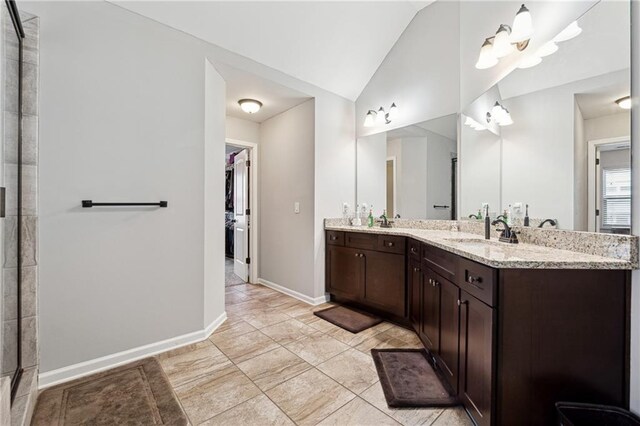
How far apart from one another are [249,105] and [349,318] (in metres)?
2.62

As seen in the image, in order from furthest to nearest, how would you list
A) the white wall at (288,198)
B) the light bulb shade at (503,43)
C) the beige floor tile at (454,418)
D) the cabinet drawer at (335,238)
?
the white wall at (288,198), the cabinet drawer at (335,238), the light bulb shade at (503,43), the beige floor tile at (454,418)

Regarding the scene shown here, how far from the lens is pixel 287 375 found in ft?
6.42

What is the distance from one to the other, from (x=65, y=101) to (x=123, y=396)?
1.88 metres

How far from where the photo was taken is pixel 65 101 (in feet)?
6.20

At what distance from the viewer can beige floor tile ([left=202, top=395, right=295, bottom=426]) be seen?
153cm

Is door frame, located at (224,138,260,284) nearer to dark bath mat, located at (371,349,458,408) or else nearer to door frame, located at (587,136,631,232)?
dark bath mat, located at (371,349,458,408)

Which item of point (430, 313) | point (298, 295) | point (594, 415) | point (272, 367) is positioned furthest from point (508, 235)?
point (298, 295)

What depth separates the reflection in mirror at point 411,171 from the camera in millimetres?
2941

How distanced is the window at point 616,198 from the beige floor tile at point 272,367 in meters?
1.96

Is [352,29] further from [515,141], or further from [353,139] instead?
[515,141]

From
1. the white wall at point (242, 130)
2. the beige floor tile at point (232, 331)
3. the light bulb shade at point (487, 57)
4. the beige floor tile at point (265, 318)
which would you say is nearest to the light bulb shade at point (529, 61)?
the light bulb shade at point (487, 57)

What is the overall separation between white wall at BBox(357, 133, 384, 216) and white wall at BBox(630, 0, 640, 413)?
213 centimetres

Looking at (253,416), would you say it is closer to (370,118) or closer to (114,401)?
(114,401)

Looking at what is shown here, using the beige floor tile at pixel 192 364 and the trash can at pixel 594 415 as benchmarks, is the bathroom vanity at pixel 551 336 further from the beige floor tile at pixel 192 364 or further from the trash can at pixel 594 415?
the beige floor tile at pixel 192 364
